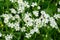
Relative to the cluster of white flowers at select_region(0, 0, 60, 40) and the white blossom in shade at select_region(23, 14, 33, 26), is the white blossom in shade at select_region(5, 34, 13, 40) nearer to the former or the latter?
the cluster of white flowers at select_region(0, 0, 60, 40)

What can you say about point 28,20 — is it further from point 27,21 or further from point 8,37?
point 8,37

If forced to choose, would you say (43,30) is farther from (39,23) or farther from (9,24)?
(9,24)

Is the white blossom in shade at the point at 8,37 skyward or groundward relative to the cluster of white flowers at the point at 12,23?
groundward

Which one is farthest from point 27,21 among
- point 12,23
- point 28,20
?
point 12,23

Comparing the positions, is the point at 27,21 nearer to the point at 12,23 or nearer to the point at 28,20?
the point at 28,20

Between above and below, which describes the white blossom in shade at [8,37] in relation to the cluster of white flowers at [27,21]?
below

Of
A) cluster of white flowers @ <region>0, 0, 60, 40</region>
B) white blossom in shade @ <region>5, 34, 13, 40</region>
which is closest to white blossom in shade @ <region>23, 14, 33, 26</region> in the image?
cluster of white flowers @ <region>0, 0, 60, 40</region>

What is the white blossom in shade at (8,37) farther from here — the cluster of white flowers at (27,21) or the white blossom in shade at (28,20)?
the white blossom in shade at (28,20)

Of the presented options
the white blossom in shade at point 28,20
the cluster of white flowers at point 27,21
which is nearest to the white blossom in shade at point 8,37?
the cluster of white flowers at point 27,21

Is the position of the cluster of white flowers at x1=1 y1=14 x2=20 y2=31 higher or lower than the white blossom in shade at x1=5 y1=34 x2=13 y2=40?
higher

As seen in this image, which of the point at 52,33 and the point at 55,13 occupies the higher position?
the point at 55,13

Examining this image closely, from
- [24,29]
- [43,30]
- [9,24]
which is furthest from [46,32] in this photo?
[9,24]
